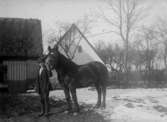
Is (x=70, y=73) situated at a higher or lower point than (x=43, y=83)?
higher

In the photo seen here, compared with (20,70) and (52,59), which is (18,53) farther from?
(52,59)

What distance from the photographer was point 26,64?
15.8m

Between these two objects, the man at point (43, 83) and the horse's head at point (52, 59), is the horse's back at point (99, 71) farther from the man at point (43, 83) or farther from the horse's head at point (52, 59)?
the man at point (43, 83)

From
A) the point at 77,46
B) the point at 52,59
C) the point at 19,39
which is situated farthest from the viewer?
the point at 77,46

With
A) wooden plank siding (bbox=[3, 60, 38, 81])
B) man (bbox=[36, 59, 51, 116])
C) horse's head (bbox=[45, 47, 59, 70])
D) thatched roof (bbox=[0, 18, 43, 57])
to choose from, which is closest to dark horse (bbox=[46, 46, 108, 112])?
horse's head (bbox=[45, 47, 59, 70])

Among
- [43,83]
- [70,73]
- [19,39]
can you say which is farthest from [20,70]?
[70,73]

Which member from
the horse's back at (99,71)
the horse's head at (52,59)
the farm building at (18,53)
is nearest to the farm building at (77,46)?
the farm building at (18,53)

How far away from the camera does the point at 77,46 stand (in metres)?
24.0

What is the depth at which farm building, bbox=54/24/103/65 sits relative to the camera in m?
23.4

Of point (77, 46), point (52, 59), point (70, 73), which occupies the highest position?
point (77, 46)

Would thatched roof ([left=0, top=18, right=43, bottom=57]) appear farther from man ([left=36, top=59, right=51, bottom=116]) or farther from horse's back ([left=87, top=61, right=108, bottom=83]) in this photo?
man ([left=36, top=59, right=51, bottom=116])

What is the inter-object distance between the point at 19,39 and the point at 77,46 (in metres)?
9.30

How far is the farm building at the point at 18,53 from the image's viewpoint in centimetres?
1486

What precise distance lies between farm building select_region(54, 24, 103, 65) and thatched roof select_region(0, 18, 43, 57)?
6.87 metres
